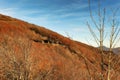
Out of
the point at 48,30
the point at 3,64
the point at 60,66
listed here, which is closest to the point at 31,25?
the point at 48,30

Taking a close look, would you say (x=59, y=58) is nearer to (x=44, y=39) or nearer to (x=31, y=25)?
(x=44, y=39)

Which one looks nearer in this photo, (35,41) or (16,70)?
(16,70)

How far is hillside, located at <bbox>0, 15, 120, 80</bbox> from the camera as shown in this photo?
89.6 feet

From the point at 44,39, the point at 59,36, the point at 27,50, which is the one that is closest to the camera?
the point at 27,50

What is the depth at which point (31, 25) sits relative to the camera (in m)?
63.1

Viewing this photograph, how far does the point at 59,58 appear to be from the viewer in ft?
164

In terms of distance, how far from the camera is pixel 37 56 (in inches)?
1747

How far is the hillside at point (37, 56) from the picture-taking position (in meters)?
27.3

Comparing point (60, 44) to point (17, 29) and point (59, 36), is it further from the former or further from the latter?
point (17, 29)

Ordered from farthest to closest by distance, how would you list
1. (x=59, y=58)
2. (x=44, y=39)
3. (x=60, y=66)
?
(x=44, y=39) < (x=59, y=58) < (x=60, y=66)

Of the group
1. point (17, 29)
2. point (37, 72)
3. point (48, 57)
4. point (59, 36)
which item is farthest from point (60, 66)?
point (59, 36)

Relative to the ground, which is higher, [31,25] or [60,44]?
[31,25]

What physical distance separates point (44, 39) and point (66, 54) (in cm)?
619

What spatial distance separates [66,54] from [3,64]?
25.5 meters
